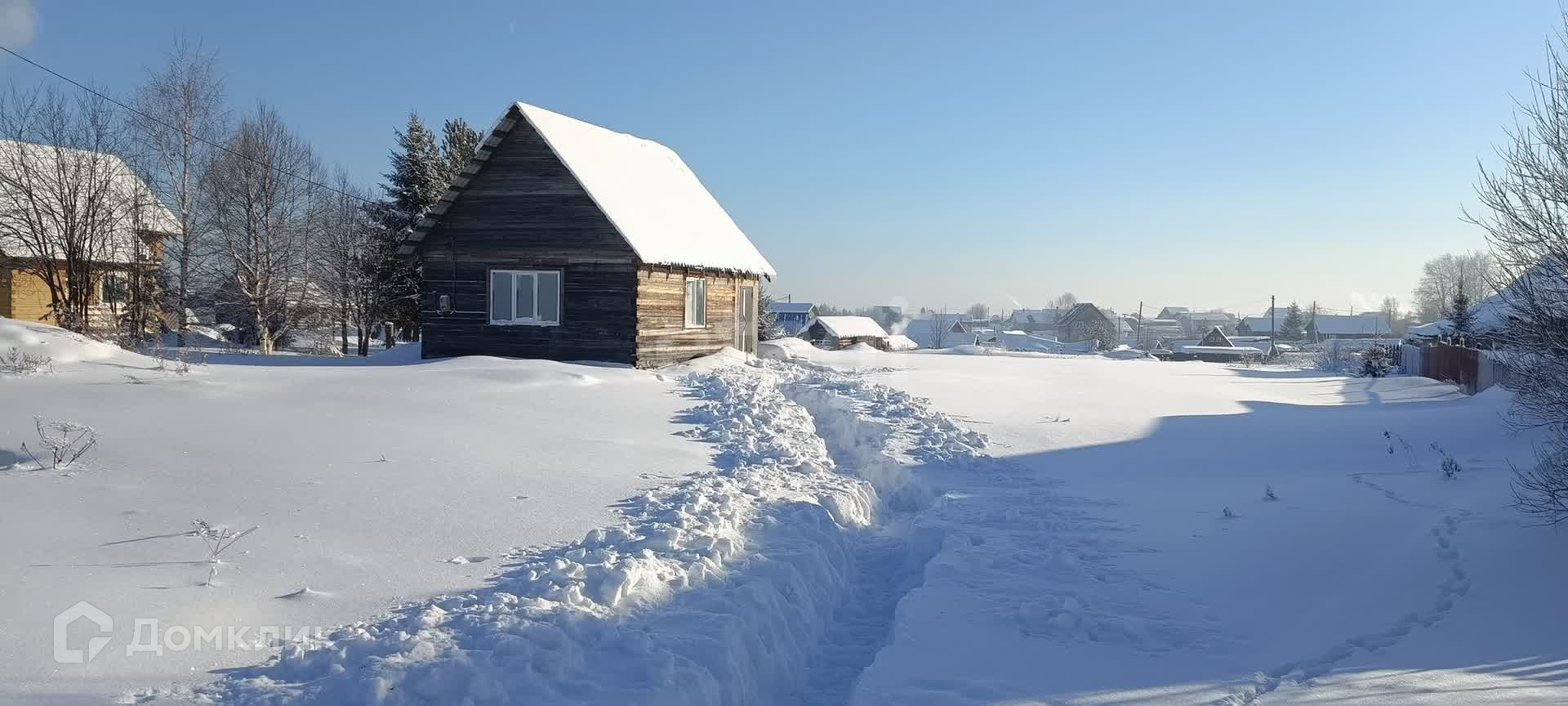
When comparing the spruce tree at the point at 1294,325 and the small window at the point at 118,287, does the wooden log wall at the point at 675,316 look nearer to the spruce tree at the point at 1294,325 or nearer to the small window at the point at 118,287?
the small window at the point at 118,287

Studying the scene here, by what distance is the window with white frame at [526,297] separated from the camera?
18.8m

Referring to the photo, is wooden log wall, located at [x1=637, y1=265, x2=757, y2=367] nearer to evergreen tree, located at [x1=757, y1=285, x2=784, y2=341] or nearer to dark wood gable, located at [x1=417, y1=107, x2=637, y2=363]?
dark wood gable, located at [x1=417, y1=107, x2=637, y2=363]

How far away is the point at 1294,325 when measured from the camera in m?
98.5

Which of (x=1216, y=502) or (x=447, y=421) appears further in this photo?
(x=447, y=421)

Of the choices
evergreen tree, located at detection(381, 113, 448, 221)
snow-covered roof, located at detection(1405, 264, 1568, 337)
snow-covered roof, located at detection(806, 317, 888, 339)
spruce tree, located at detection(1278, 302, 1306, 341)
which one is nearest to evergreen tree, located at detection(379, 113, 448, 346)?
evergreen tree, located at detection(381, 113, 448, 221)

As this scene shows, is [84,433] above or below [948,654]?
above

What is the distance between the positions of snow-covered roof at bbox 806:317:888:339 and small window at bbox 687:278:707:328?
43.5 meters

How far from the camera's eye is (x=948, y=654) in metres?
5.26

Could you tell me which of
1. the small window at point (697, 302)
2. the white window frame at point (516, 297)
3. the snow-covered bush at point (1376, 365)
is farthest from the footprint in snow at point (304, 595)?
the snow-covered bush at point (1376, 365)

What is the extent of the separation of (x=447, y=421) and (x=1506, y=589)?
33.6 feet

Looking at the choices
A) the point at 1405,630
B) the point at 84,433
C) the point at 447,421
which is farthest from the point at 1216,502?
the point at 84,433

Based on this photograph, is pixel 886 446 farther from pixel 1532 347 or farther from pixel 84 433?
pixel 84 433

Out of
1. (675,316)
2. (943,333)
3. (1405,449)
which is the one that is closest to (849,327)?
(943,333)

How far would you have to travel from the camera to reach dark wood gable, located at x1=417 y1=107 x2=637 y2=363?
18406mm
